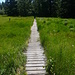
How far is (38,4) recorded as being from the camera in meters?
64.2

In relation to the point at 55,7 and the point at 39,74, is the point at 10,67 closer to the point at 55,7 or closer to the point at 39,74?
the point at 39,74

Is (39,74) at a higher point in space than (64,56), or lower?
lower

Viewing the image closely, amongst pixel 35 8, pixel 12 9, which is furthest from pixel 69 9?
pixel 12 9

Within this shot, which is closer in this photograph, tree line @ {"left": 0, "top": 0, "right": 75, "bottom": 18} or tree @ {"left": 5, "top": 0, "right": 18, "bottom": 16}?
tree line @ {"left": 0, "top": 0, "right": 75, "bottom": 18}

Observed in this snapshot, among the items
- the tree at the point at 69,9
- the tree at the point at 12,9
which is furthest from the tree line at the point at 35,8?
the tree at the point at 69,9

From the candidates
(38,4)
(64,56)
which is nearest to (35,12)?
(38,4)

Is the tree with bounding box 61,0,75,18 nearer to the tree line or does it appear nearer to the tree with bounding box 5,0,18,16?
the tree line

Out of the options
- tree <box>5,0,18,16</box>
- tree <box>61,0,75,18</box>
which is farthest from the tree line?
tree <box>61,0,75,18</box>

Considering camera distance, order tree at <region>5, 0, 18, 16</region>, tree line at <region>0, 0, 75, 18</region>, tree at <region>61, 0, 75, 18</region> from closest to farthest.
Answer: tree at <region>61, 0, 75, 18</region>, tree line at <region>0, 0, 75, 18</region>, tree at <region>5, 0, 18, 16</region>

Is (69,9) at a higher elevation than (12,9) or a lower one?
lower

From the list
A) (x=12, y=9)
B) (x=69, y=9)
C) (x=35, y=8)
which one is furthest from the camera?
(x=12, y=9)

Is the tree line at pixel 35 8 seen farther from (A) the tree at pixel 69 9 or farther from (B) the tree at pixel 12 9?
(A) the tree at pixel 69 9

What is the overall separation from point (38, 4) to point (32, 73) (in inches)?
2392

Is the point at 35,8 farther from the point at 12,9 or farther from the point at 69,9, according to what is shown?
the point at 69,9
